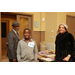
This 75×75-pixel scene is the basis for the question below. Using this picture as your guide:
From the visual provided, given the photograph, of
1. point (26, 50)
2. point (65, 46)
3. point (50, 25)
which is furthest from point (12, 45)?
point (50, 25)

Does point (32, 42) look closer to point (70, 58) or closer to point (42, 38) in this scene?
point (70, 58)

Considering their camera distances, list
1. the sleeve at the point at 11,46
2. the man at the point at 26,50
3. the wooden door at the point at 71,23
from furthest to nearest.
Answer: the wooden door at the point at 71,23, the sleeve at the point at 11,46, the man at the point at 26,50

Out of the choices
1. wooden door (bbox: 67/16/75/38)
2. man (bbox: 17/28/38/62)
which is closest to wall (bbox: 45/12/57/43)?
wooden door (bbox: 67/16/75/38)

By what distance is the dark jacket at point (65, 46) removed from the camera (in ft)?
5.75

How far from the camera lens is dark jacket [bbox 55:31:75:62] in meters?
1.75

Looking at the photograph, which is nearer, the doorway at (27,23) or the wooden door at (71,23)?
the doorway at (27,23)

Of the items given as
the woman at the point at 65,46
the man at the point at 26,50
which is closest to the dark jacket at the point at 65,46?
the woman at the point at 65,46

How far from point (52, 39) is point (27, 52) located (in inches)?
133

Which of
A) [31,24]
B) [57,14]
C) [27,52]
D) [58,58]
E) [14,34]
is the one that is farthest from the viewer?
[31,24]

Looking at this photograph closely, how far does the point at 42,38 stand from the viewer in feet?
17.6

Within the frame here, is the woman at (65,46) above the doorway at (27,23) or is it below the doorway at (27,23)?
below

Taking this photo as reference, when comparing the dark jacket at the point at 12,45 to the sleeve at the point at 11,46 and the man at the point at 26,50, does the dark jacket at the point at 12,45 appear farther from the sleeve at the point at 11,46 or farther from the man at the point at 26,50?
the man at the point at 26,50

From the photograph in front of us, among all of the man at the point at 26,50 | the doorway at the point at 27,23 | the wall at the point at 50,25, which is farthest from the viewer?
the wall at the point at 50,25

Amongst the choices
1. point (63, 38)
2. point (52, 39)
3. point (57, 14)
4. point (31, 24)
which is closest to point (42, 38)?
point (52, 39)
